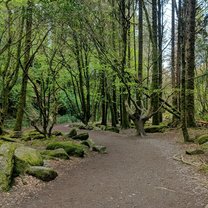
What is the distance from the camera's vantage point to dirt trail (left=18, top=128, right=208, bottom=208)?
19.4 feet

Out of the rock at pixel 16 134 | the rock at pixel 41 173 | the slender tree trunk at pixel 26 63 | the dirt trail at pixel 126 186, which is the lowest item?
the dirt trail at pixel 126 186

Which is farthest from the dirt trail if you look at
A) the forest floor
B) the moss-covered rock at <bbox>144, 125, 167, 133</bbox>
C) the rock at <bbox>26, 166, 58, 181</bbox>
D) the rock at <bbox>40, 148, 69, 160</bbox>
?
the moss-covered rock at <bbox>144, 125, 167, 133</bbox>

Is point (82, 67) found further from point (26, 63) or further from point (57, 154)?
point (57, 154)

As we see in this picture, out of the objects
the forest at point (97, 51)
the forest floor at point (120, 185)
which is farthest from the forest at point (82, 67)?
the forest floor at point (120, 185)

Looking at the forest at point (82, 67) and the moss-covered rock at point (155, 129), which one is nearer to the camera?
the forest at point (82, 67)

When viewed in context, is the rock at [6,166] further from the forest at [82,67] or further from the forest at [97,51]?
the forest at [97,51]

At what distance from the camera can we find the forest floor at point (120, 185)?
19.4 ft

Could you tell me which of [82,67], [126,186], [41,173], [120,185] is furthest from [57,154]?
[82,67]

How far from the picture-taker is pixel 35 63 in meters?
23.9

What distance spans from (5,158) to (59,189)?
144cm

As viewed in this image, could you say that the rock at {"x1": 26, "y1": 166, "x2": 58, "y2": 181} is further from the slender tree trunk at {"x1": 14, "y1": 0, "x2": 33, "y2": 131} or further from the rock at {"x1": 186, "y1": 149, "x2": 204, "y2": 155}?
the slender tree trunk at {"x1": 14, "y1": 0, "x2": 33, "y2": 131}

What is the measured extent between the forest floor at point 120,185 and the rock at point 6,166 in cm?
22

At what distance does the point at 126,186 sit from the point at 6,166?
2701mm

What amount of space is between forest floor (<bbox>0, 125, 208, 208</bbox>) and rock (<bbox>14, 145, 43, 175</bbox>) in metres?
0.38
